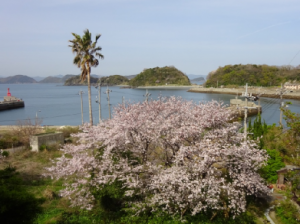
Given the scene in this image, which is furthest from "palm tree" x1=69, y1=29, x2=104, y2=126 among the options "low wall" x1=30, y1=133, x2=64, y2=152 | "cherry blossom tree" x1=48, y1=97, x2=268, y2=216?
"cherry blossom tree" x1=48, y1=97, x2=268, y2=216

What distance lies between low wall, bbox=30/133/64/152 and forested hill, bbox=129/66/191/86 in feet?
434

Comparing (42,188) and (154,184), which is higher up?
(154,184)

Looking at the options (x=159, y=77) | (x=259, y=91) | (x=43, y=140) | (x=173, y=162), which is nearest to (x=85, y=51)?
(x=43, y=140)

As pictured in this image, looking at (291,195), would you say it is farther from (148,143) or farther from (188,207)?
(148,143)

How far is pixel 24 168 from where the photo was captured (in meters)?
17.6

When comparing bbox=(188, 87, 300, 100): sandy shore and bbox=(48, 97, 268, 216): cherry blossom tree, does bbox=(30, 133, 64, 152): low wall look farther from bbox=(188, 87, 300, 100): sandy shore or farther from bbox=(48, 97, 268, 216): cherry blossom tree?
bbox=(188, 87, 300, 100): sandy shore

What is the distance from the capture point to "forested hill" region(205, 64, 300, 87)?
95500 mm

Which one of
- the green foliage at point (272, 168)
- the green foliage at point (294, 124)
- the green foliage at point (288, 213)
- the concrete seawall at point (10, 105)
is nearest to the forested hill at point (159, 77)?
the concrete seawall at point (10, 105)

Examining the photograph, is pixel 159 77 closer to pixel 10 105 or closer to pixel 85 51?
pixel 10 105

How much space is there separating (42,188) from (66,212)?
3.73 meters

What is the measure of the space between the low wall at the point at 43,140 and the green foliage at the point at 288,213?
55.9 ft

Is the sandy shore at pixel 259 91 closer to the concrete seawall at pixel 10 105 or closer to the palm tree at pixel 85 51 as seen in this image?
the palm tree at pixel 85 51

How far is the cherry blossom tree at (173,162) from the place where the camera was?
9.03m

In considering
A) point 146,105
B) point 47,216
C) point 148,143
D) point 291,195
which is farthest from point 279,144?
point 47,216
